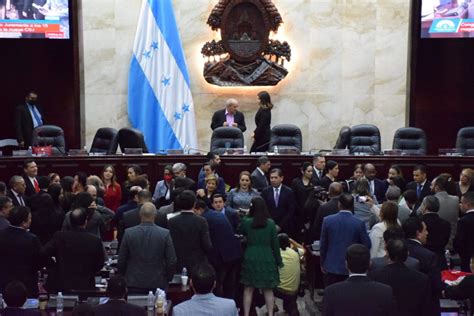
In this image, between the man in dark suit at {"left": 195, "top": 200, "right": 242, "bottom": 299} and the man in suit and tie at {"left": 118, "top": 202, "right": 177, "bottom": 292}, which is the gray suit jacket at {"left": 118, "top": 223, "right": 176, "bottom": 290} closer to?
the man in suit and tie at {"left": 118, "top": 202, "right": 177, "bottom": 292}

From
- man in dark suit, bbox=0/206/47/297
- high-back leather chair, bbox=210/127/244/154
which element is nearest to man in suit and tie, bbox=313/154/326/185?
high-back leather chair, bbox=210/127/244/154

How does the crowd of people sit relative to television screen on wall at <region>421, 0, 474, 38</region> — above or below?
below

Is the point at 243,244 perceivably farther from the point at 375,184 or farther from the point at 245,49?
the point at 245,49

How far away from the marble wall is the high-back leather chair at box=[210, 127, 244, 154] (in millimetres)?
2506

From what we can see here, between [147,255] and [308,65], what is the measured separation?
9.62 m

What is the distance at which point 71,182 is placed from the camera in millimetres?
9953

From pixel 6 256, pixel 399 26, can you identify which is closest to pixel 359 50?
pixel 399 26

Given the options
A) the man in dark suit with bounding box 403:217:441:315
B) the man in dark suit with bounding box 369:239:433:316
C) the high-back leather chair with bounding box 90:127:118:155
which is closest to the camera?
the man in dark suit with bounding box 369:239:433:316

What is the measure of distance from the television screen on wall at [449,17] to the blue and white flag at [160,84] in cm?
455

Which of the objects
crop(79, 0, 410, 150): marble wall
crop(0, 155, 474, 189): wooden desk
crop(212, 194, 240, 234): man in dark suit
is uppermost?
crop(79, 0, 410, 150): marble wall

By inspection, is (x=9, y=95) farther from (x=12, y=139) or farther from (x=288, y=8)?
(x=288, y=8)

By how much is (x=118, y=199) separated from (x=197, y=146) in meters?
4.98

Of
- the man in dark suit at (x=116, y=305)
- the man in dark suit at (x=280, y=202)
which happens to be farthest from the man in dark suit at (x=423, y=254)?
the man in dark suit at (x=280, y=202)

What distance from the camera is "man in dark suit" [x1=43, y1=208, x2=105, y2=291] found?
7.23m
